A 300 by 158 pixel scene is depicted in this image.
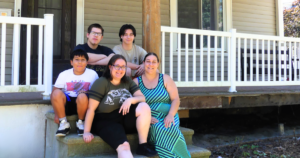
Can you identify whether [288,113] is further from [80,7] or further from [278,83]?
[80,7]

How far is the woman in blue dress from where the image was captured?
244 centimetres

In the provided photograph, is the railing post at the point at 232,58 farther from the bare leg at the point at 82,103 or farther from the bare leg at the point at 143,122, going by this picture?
the bare leg at the point at 82,103

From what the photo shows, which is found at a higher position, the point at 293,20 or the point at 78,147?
the point at 293,20

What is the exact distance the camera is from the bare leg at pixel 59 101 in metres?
2.45

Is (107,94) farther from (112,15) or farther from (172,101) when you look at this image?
(112,15)

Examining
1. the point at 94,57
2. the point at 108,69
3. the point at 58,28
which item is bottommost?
the point at 108,69

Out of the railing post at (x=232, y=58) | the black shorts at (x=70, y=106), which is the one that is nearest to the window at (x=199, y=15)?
the railing post at (x=232, y=58)

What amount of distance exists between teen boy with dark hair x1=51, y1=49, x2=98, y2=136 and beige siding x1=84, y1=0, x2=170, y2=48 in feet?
8.84

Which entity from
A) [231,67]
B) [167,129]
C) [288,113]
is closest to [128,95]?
[167,129]

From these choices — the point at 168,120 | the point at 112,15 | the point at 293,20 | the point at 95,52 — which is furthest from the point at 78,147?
the point at 293,20

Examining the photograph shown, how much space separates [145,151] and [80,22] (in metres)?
3.50

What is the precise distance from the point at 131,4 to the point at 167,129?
12.4ft

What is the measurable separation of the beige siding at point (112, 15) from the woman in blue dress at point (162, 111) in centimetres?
275

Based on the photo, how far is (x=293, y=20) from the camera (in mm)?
16422
